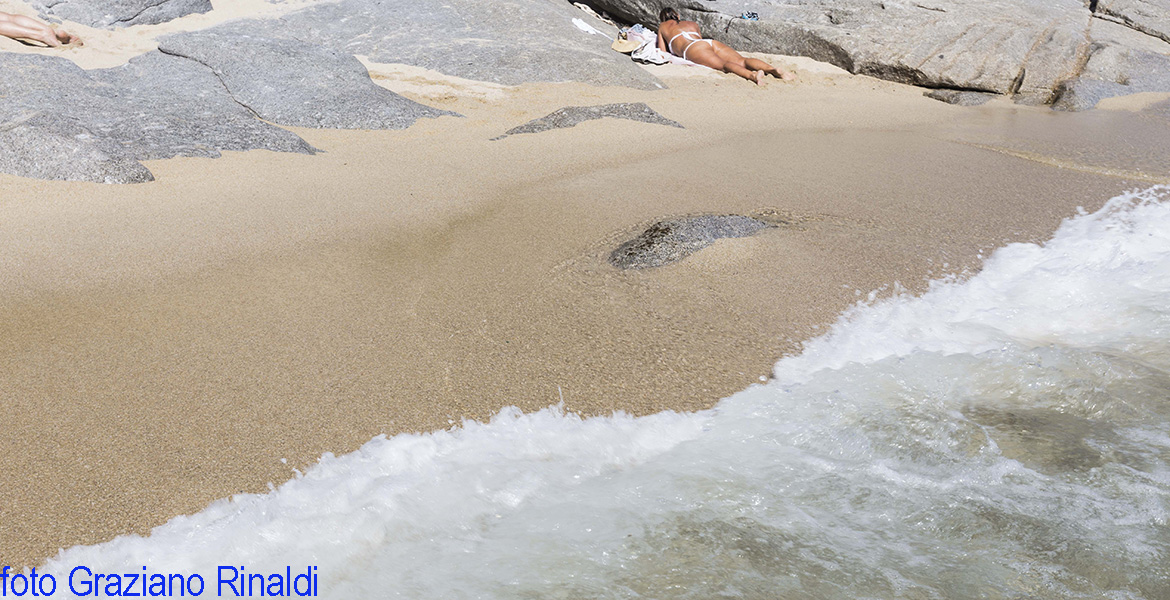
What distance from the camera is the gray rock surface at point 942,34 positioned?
7.39 m

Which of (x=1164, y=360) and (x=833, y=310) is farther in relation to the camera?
(x=833, y=310)

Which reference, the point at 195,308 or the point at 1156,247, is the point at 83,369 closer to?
the point at 195,308

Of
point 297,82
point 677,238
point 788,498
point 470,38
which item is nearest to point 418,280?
point 677,238

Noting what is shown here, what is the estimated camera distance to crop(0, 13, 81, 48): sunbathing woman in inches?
241

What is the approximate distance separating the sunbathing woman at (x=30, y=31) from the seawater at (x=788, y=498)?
6065 millimetres

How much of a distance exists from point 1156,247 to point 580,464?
3259 mm

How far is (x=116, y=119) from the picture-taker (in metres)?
4.68

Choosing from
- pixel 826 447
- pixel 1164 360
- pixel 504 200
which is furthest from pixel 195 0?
pixel 1164 360

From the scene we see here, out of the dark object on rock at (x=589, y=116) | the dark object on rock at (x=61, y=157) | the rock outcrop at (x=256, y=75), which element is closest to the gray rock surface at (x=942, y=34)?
the rock outcrop at (x=256, y=75)

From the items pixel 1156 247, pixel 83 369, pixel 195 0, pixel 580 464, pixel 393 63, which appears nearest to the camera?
pixel 580 464

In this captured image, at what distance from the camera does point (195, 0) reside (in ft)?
24.7

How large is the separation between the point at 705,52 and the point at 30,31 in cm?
601

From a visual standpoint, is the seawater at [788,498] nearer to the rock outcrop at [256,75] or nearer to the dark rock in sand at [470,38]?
the rock outcrop at [256,75]

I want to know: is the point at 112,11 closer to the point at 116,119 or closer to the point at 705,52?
the point at 116,119
